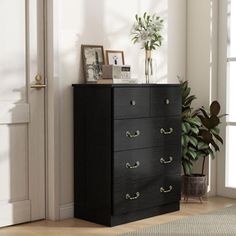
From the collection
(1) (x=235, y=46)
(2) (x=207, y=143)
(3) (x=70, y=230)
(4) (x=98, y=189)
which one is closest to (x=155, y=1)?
(1) (x=235, y=46)

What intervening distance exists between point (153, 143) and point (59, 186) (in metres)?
0.77

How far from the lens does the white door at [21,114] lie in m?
3.84

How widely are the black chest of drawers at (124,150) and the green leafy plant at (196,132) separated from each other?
402mm

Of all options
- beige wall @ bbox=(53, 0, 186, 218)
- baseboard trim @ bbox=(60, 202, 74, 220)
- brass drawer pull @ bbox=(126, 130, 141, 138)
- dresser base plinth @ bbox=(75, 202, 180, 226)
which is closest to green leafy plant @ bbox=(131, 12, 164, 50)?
beige wall @ bbox=(53, 0, 186, 218)

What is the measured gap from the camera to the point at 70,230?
3.78m

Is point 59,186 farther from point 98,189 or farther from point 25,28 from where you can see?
point 25,28

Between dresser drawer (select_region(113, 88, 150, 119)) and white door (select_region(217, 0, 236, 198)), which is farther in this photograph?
white door (select_region(217, 0, 236, 198))

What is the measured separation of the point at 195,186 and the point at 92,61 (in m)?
1.41

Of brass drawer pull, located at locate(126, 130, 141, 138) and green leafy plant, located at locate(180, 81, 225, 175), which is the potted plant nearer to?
green leafy plant, located at locate(180, 81, 225, 175)

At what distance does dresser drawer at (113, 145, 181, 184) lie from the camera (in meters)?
3.87

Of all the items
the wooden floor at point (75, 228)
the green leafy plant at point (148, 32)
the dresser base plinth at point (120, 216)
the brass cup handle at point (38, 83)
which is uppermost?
the green leafy plant at point (148, 32)

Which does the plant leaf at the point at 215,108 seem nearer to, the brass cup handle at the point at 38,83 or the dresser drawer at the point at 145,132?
the dresser drawer at the point at 145,132

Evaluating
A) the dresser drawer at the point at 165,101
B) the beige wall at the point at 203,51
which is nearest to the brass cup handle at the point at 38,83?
the dresser drawer at the point at 165,101

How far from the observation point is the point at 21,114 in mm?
3922
